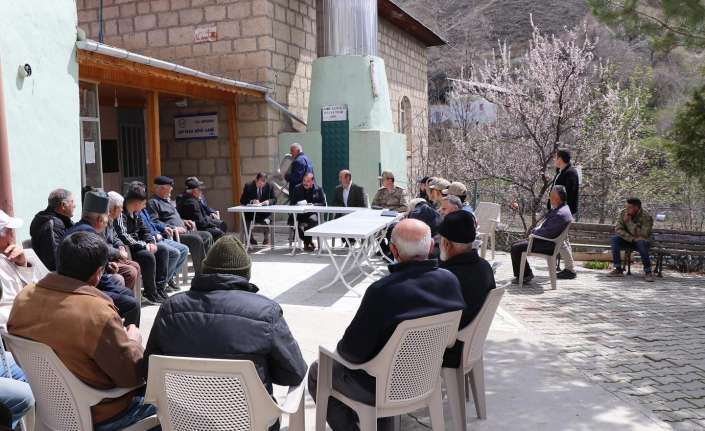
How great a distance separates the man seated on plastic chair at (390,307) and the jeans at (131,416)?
2.73 feet

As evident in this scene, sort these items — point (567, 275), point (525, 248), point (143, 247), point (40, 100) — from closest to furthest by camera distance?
point (143, 247) → point (40, 100) → point (525, 248) → point (567, 275)

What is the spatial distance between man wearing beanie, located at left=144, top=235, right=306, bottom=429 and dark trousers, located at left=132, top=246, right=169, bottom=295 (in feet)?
11.3

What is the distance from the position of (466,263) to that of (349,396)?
1.01 metres

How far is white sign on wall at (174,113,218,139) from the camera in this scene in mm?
11680

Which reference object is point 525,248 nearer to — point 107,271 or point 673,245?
point 673,245

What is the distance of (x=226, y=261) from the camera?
8.23ft

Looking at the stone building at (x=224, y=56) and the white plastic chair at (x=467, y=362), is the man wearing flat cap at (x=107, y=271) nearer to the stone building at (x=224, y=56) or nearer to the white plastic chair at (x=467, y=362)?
the white plastic chair at (x=467, y=362)

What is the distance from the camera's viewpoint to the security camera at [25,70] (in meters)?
6.21

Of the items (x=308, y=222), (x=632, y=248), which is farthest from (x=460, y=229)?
(x=308, y=222)

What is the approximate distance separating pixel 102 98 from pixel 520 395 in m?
9.50

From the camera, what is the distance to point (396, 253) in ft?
9.53

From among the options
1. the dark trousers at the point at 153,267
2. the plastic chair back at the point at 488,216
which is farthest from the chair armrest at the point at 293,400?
the plastic chair back at the point at 488,216

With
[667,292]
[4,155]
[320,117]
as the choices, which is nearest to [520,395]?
[667,292]

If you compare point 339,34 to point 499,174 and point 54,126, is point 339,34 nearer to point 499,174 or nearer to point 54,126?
point 499,174
